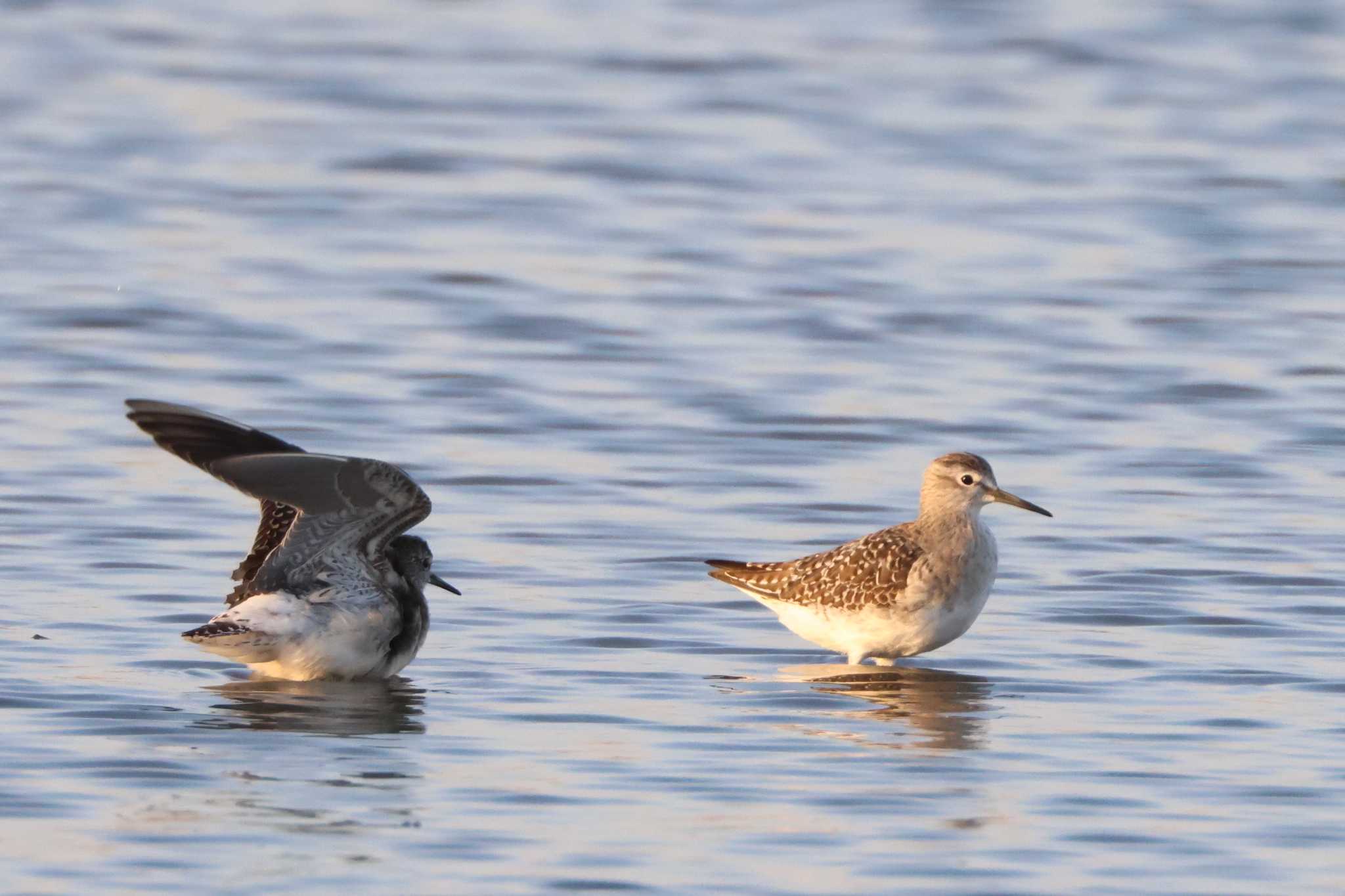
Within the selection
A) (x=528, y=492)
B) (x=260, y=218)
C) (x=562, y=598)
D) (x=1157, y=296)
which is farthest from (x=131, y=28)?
(x=562, y=598)

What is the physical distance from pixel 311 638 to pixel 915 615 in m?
2.79

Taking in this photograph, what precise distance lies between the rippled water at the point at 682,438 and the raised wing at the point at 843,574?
343mm

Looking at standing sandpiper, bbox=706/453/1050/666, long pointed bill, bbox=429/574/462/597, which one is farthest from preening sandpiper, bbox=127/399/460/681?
standing sandpiper, bbox=706/453/1050/666

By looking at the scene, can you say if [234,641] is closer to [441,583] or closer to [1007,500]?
[441,583]

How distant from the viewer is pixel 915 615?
1198cm

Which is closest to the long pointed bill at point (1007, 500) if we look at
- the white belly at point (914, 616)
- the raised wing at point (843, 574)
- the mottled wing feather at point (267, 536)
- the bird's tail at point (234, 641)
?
the raised wing at point (843, 574)

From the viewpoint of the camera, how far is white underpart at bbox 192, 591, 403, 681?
11.1 m

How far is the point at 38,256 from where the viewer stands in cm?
2114

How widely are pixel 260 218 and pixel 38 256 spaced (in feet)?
6.90

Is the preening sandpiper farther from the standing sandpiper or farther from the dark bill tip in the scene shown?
the dark bill tip

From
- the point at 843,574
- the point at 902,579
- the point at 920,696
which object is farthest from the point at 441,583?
the point at 920,696

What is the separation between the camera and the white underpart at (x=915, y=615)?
12.0m

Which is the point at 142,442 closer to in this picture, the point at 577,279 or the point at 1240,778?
the point at 577,279

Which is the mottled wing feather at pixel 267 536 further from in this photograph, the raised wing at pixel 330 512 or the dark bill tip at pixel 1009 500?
the dark bill tip at pixel 1009 500
